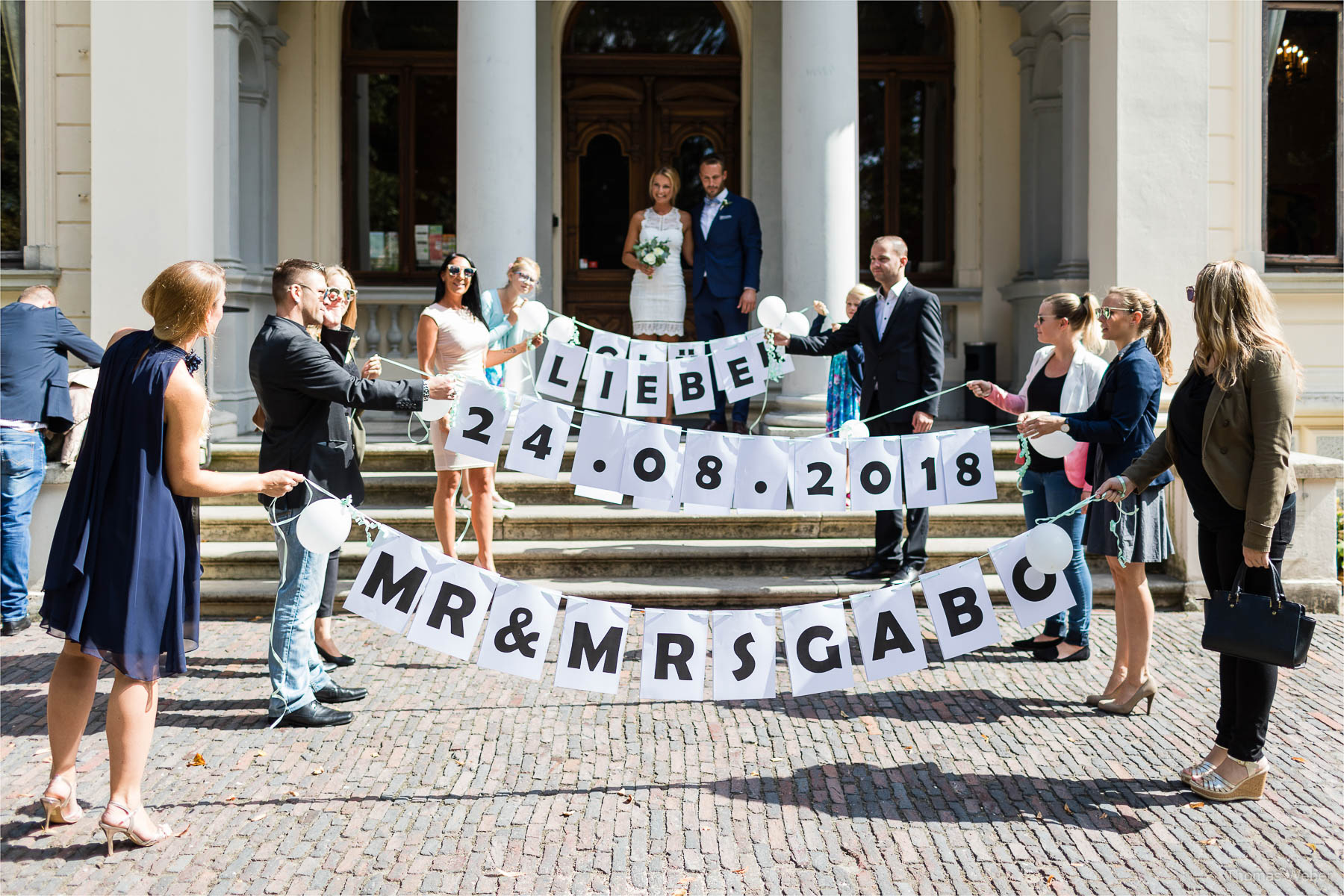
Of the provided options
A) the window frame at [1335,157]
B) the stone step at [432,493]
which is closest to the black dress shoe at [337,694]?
the stone step at [432,493]

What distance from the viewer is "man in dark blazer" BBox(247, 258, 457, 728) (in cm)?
524

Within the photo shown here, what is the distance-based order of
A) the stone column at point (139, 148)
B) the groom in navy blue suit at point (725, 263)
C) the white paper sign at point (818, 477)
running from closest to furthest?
the white paper sign at point (818, 477), the stone column at point (139, 148), the groom in navy blue suit at point (725, 263)

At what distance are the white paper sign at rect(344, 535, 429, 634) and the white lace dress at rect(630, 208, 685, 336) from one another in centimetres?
543

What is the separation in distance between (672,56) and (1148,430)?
902 cm

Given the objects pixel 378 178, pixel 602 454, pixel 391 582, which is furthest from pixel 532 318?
pixel 378 178

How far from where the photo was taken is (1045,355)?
667 cm

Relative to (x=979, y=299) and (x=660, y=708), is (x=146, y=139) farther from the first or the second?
(x=979, y=299)

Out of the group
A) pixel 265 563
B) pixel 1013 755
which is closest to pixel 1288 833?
pixel 1013 755

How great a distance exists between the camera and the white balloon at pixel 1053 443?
219 inches

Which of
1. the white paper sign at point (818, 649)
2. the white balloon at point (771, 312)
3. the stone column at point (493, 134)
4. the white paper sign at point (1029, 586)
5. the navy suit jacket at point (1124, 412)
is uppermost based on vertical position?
the stone column at point (493, 134)

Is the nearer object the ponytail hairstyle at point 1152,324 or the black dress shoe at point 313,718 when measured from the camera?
the black dress shoe at point 313,718

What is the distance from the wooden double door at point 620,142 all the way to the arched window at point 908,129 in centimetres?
154

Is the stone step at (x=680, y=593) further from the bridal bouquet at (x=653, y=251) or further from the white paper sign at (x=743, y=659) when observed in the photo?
the bridal bouquet at (x=653, y=251)

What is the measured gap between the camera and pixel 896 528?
7.83 m
